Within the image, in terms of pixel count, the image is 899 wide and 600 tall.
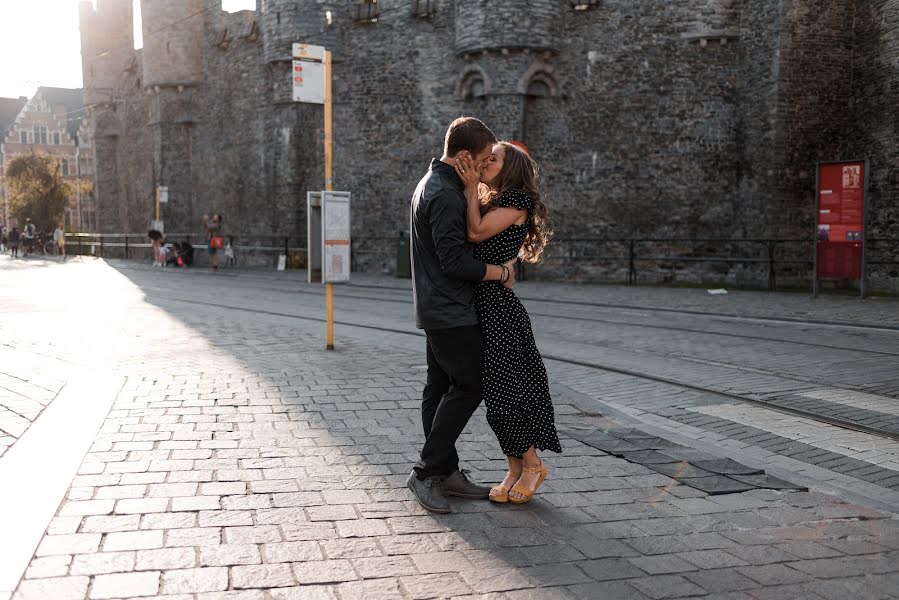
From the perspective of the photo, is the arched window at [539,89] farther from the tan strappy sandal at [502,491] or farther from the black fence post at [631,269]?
the tan strappy sandal at [502,491]

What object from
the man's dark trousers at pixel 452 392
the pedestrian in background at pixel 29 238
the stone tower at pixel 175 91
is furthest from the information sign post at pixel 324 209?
the pedestrian in background at pixel 29 238

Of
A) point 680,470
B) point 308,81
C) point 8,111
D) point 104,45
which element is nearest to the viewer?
point 680,470

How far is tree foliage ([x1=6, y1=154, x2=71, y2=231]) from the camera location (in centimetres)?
5206

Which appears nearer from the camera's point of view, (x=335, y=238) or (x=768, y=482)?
(x=768, y=482)

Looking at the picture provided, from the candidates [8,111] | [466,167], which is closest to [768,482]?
[466,167]

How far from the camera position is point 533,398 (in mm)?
4016

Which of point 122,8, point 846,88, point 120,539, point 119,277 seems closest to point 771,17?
point 846,88

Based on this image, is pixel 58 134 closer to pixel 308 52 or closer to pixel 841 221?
pixel 841 221

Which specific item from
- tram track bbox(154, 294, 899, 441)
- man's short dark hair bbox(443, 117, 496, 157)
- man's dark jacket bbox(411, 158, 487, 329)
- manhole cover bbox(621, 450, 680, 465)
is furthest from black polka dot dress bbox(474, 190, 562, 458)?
tram track bbox(154, 294, 899, 441)

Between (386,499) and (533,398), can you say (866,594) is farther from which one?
(386,499)

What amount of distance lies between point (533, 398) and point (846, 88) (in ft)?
66.4

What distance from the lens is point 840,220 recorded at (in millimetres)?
15406

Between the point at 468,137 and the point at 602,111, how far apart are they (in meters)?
21.0

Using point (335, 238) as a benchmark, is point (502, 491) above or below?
below
